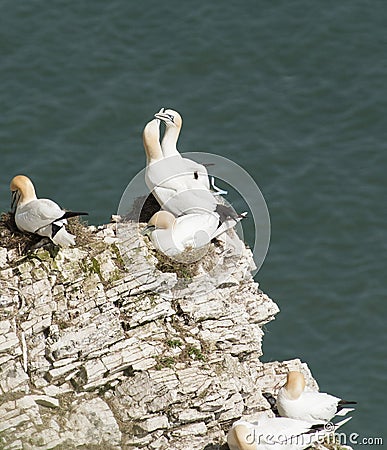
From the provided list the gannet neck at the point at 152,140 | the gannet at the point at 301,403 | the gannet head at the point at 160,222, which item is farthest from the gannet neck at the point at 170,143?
the gannet at the point at 301,403

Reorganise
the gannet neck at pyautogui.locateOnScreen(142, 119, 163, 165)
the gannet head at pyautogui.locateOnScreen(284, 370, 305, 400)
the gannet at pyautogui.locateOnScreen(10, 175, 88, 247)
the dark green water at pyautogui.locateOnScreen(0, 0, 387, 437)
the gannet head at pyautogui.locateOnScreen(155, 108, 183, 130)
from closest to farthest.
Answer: the gannet at pyautogui.locateOnScreen(10, 175, 88, 247)
the gannet head at pyautogui.locateOnScreen(284, 370, 305, 400)
the gannet neck at pyautogui.locateOnScreen(142, 119, 163, 165)
the gannet head at pyautogui.locateOnScreen(155, 108, 183, 130)
the dark green water at pyautogui.locateOnScreen(0, 0, 387, 437)

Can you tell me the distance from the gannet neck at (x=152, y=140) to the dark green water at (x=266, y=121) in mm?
6572

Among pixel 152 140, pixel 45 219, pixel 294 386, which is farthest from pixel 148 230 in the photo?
pixel 294 386

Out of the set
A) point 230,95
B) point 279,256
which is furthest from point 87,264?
point 230,95

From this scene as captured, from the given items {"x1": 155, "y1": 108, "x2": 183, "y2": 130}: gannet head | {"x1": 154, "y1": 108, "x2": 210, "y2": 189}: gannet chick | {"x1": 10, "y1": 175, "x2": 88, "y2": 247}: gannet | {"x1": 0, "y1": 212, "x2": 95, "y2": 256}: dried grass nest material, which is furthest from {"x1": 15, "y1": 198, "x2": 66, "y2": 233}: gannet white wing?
{"x1": 155, "y1": 108, "x2": 183, "y2": 130}: gannet head

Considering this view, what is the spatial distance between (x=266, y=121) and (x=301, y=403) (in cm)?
1146

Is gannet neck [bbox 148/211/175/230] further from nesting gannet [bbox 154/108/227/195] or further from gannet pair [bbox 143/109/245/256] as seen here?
nesting gannet [bbox 154/108/227/195]

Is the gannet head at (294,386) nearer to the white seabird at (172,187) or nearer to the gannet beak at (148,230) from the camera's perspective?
the white seabird at (172,187)

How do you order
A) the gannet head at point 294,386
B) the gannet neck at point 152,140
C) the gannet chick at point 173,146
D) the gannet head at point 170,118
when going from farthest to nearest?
the gannet head at point 170,118
the gannet chick at point 173,146
the gannet neck at point 152,140
the gannet head at point 294,386

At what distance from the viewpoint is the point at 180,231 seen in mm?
15289

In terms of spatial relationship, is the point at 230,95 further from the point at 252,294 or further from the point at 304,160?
the point at 252,294

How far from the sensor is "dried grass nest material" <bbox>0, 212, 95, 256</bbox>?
14797 mm

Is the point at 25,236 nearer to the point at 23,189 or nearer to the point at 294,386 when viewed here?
the point at 23,189

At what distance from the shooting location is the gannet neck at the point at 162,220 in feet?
49.8
